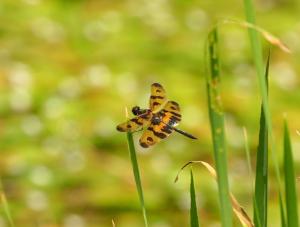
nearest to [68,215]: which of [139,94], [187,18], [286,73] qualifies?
[139,94]

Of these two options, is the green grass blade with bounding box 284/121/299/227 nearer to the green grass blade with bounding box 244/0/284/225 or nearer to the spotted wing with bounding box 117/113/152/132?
the green grass blade with bounding box 244/0/284/225

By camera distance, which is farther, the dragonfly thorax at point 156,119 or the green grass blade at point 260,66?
the dragonfly thorax at point 156,119

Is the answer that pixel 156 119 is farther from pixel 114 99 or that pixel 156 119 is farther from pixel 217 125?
pixel 114 99

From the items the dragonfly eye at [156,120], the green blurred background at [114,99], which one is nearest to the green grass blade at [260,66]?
the dragonfly eye at [156,120]

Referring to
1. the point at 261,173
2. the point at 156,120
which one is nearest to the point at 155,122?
the point at 156,120

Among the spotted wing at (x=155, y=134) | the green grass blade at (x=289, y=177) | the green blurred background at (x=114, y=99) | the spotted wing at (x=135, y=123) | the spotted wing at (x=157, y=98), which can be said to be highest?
the green blurred background at (x=114, y=99)

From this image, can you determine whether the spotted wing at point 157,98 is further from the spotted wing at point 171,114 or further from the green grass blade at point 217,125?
the green grass blade at point 217,125

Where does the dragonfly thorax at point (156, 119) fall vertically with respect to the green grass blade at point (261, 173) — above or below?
above
